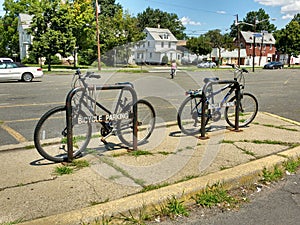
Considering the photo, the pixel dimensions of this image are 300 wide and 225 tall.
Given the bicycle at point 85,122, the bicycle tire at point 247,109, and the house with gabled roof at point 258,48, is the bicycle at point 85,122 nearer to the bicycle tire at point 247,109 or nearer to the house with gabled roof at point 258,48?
the bicycle tire at point 247,109

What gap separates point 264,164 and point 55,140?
3.16m

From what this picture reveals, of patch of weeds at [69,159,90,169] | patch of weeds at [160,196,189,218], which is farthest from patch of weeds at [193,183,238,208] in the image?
patch of weeds at [69,159,90,169]

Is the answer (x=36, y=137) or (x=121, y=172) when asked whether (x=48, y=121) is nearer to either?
(x=36, y=137)

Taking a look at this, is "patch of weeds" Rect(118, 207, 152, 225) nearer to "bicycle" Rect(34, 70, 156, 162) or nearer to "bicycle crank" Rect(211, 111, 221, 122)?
"bicycle" Rect(34, 70, 156, 162)

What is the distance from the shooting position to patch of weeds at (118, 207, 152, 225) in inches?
119

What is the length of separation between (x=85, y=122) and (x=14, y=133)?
2475 millimetres

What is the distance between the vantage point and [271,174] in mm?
4211

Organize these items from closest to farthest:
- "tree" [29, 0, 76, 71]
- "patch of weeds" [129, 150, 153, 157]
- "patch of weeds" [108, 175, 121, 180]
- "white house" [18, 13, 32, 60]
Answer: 1. "patch of weeds" [108, 175, 121, 180]
2. "patch of weeds" [129, 150, 153, 157]
3. "tree" [29, 0, 76, 71]
4. "white house" [18, 13, 32, 60]

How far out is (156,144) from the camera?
5324 mm

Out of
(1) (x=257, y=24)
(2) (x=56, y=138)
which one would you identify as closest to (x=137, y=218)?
(2) (x=56, y=138)

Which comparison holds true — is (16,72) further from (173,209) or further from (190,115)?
(173,209)

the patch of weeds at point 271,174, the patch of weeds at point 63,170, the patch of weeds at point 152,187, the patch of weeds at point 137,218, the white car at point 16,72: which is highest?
the white car at point 16,72

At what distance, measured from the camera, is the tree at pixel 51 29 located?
32.3m

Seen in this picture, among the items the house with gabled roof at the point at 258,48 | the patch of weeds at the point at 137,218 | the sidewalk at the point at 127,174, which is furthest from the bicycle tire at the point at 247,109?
the house with gabled roof at the point at 258,48
